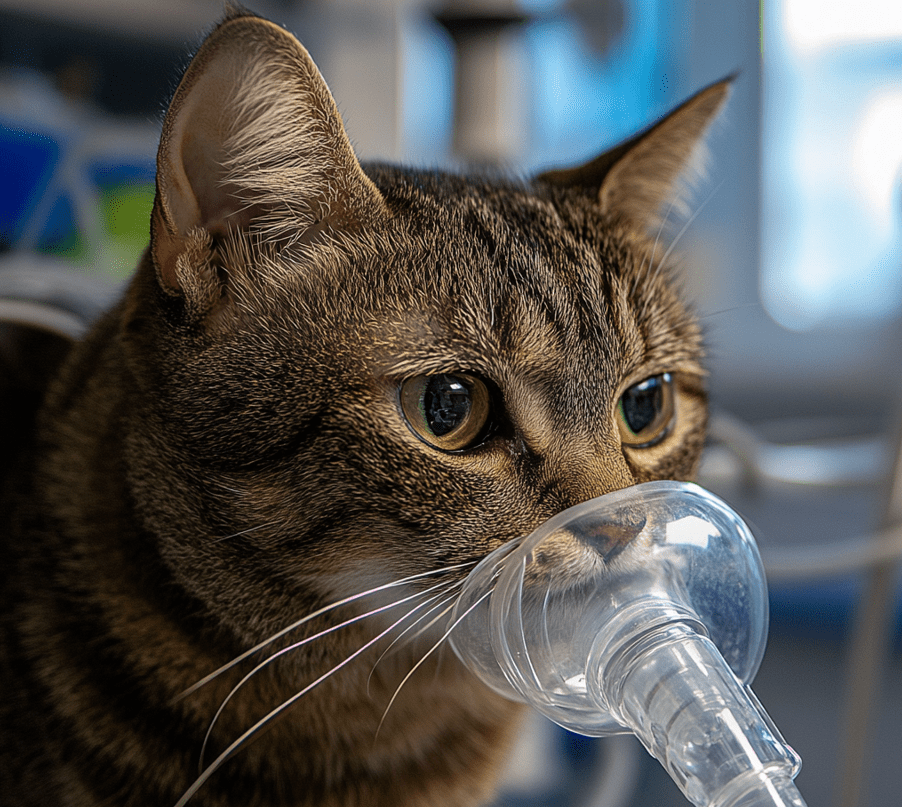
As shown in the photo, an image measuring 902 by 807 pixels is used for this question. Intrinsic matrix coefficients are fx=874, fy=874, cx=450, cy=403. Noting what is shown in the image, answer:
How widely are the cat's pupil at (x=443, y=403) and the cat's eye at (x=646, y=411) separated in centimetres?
14

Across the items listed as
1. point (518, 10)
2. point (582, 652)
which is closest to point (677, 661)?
point (582, 652)

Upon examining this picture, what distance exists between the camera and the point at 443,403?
0.53 m

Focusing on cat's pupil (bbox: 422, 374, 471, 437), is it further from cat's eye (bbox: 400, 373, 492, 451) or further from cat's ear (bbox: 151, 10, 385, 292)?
cat's ear (bbox: 151, 10, 385, 292)

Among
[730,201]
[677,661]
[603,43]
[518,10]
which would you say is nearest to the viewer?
[677,661]

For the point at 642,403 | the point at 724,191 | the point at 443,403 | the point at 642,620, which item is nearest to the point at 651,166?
the point at 642,403

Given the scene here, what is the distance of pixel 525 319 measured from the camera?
1.79 feet

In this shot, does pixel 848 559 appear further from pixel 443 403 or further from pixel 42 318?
pixel 42 318

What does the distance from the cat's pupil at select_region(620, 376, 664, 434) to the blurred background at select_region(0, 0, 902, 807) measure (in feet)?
0.46

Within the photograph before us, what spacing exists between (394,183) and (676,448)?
292mm

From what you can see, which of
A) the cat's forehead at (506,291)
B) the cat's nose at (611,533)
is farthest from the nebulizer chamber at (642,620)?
the cat's forehead at (506,291)

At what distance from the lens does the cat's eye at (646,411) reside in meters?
0.62

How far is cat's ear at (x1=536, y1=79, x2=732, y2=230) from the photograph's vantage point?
2.38ft

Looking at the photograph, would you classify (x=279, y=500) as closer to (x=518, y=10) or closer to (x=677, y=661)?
(x=677, y=661)

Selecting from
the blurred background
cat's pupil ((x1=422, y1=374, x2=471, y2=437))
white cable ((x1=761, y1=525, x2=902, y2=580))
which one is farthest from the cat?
white cable ((x1=761, y1=525, x2=902, y2=580))
